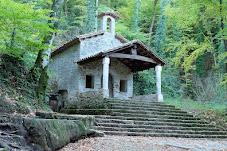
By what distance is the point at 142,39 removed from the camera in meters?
31.1

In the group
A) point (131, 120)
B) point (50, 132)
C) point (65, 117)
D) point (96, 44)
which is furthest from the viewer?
point (96, 44)

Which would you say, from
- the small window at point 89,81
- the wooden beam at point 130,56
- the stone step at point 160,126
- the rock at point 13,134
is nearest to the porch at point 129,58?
the wooden beam at point 130,56

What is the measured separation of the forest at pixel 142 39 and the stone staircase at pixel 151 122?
3.06m

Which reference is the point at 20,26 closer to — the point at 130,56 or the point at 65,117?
the point at 65,117

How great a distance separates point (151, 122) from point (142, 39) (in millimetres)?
17155

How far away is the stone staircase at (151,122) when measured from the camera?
1320 centimetres

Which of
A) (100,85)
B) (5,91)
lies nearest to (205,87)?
(100,85)

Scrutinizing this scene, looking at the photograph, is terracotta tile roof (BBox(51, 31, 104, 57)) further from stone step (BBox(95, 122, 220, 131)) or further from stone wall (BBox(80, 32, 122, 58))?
stone step (BBox(95, 122, 220, 131))

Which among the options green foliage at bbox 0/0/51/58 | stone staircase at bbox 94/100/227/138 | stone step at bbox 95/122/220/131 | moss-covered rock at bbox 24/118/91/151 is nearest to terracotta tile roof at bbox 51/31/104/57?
stone staircase at bbox 94/100/227/138

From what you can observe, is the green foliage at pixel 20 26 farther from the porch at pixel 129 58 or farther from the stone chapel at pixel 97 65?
the stone chapel at pixel 97 65

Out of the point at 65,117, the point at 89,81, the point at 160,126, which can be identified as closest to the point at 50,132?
the point at 65,117

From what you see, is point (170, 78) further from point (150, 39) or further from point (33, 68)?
point (33, 68)

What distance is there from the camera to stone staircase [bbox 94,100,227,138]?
1320 centimetres

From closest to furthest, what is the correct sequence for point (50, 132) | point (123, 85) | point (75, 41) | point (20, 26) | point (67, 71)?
point (50, 132), point (20, 26), point (75, 41), point (67, 71), point (123, 85)
